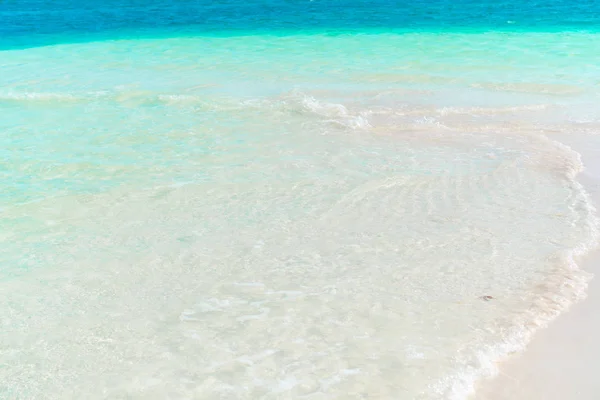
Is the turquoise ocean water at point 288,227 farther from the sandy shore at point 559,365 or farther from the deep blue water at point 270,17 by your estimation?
the deep blue water at point 270,17

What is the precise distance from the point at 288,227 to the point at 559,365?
8.39 feet

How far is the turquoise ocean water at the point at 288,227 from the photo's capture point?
3.73 meters

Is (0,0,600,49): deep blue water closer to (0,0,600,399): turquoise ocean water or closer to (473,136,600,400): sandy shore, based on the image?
(0,0,600,399): turquoise ocean water

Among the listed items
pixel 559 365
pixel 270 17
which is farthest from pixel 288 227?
pixel 270 17

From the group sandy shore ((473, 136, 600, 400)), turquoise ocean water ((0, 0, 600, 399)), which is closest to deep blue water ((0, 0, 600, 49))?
turquoise ocean water ((0, 0, 600, 399))

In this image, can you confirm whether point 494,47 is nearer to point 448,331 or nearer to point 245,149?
point 245,149

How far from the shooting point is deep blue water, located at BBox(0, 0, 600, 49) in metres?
18.2

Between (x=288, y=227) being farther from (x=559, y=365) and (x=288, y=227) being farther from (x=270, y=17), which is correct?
(x=270, y=17)

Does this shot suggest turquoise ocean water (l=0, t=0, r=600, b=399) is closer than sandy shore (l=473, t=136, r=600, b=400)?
No

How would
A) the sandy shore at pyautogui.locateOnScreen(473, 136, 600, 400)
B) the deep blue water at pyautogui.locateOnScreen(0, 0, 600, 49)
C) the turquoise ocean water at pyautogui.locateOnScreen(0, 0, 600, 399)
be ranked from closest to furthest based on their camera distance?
the sandy shore at pyautogui.locateOnScreen(473, 136, 600, 400) < the turquoise ocean water at pyautogui.locateOnScreen(0, 0, 600, 399) < the deep blue water at pyautogui.locateOnScreen(0, 0, 600, 49)

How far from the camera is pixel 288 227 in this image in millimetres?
5457

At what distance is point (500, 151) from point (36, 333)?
5.45 m

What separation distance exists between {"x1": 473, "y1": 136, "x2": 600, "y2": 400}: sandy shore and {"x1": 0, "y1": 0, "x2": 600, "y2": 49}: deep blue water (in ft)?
48.3

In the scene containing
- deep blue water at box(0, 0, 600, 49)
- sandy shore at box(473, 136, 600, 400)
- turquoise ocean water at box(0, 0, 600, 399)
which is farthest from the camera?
deep blue water at box(0, 0, 600, 49)
